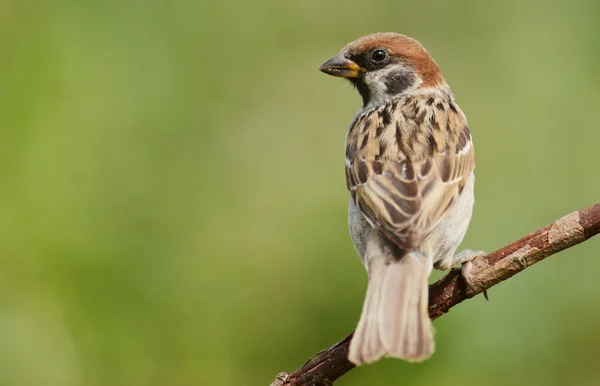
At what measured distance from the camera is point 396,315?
11.1ft

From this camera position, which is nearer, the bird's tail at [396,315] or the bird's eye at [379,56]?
the bird's tail at [396,315]

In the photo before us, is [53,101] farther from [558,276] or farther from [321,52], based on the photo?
[558,276]

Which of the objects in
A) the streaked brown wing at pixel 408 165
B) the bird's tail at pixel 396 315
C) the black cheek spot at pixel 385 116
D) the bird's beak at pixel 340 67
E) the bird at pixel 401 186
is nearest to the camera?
the bird's tail at pixel 396 315

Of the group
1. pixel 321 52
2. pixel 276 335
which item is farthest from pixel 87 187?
pixel 321 52

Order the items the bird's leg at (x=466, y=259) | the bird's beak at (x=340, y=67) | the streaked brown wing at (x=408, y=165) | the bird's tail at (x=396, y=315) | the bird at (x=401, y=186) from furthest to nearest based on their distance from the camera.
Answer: the bird's beak at (x=340, y=67), the streaked brown wing at (x=408, y=165), the bird's leg at (x=466, y=259), the bird at (x=401, y=186), the bird's tail at (x=396, y=315)

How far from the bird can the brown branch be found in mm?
146

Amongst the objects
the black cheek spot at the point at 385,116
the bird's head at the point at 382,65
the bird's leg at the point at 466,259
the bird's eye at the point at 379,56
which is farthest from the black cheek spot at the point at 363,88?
the bird's leg at the point at 466,259

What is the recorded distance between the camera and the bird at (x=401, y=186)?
336 centimetres

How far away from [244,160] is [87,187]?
105 centimetres

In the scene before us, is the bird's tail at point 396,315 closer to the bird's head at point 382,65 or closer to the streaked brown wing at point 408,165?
the streaked brown wing at point 408,165

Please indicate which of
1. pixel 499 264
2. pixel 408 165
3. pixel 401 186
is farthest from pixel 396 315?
pixel 408 165

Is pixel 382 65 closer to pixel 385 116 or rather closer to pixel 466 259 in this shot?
pixel 385 116

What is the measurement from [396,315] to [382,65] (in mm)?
1682

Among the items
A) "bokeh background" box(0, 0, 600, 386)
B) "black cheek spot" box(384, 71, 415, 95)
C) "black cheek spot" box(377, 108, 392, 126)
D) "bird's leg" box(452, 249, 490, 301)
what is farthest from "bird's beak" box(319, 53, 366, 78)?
"bird's leg" box(452, 249, 490, 301)
